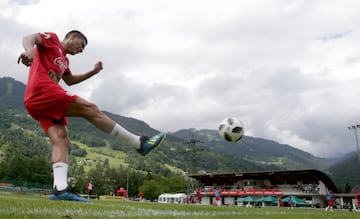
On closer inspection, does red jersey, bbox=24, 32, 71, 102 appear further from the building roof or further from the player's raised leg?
the building roof

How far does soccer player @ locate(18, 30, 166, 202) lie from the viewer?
4527mm

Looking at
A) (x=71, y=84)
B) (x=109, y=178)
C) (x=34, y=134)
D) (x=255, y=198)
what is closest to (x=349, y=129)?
(x=255, y=198)

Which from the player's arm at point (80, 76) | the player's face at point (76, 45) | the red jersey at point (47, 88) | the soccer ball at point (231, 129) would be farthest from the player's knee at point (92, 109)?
the soccer ball at point (231, 129)

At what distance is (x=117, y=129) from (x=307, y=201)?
→ 2327 inches

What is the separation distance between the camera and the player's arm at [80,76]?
582 centimetres

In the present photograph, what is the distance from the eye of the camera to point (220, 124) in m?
15.1

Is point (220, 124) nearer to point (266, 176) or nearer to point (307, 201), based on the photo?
point (307, 201)

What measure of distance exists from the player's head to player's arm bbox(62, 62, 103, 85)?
1.88ft

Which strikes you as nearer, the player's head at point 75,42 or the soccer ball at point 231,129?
the player's head at point 75,42

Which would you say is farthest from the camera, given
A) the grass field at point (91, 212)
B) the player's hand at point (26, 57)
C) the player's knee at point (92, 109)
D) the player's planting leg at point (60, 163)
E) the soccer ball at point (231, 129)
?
the soccer ball at point (231, 129)

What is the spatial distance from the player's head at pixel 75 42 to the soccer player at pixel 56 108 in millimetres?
209

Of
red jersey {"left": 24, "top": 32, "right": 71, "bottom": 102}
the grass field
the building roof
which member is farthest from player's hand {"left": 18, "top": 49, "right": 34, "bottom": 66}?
the building roof

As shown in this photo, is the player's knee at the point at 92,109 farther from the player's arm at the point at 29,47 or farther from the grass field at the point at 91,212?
the grass field at the point at 91,212

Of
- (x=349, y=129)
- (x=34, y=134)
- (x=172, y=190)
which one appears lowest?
(x=172, y=190)
